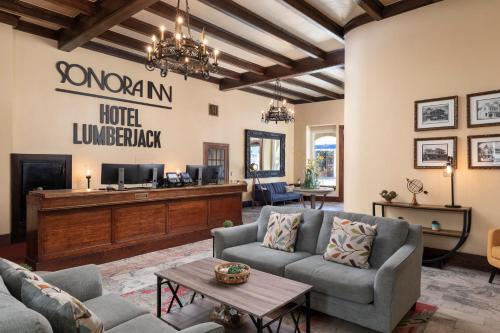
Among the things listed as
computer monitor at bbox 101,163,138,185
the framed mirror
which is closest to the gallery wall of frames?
computer monitor at bbox 101,163,138,185

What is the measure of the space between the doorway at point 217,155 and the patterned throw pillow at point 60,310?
6.98 metres

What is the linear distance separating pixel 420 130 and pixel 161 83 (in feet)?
18.1

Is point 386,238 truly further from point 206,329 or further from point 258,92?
point 258,92

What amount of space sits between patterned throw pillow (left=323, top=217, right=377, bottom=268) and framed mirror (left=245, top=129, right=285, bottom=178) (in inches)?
267

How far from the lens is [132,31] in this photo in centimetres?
558

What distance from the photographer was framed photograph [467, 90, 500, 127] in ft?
13.4

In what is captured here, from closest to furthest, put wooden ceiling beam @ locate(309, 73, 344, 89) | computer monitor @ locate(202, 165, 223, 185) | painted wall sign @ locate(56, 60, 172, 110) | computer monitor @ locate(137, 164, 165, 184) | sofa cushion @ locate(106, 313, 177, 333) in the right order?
sofa cushion @ locate(106, 313, 177, 333) → computer monitor @ locate(137, 164, 165, 184) → painted wall sign @ locate(56, 60, 172, 110) → computer monitor @ locate(202, 165, 223, 185) → wooden ceiling beam @ locate(309, 73, 344, 89)

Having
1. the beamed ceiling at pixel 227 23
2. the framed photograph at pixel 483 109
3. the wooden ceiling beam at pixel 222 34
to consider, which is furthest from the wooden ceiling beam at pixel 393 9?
the wooden ceiling beam at pixel 222 34

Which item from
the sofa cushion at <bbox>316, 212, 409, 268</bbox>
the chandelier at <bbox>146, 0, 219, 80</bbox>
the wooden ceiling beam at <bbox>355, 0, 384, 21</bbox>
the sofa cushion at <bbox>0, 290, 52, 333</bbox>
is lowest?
the sofa cushion at <bbox>316, 212, 409, 268</bbox>

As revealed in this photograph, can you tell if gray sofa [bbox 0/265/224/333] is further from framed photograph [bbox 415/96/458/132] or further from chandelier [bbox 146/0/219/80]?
framed photograph [bbox 415/96/458/132]

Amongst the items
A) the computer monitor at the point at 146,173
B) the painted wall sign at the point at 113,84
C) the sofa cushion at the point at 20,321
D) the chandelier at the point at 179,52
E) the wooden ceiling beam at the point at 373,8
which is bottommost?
the sofa cushion at the point at 20,321

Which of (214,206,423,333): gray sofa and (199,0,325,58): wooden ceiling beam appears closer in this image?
(214,206,423,333): gray sofa

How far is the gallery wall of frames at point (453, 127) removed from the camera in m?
4.11

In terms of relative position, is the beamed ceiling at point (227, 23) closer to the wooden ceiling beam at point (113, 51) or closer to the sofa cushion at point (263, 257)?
the wooden ceiling beam at point (113, 51)
